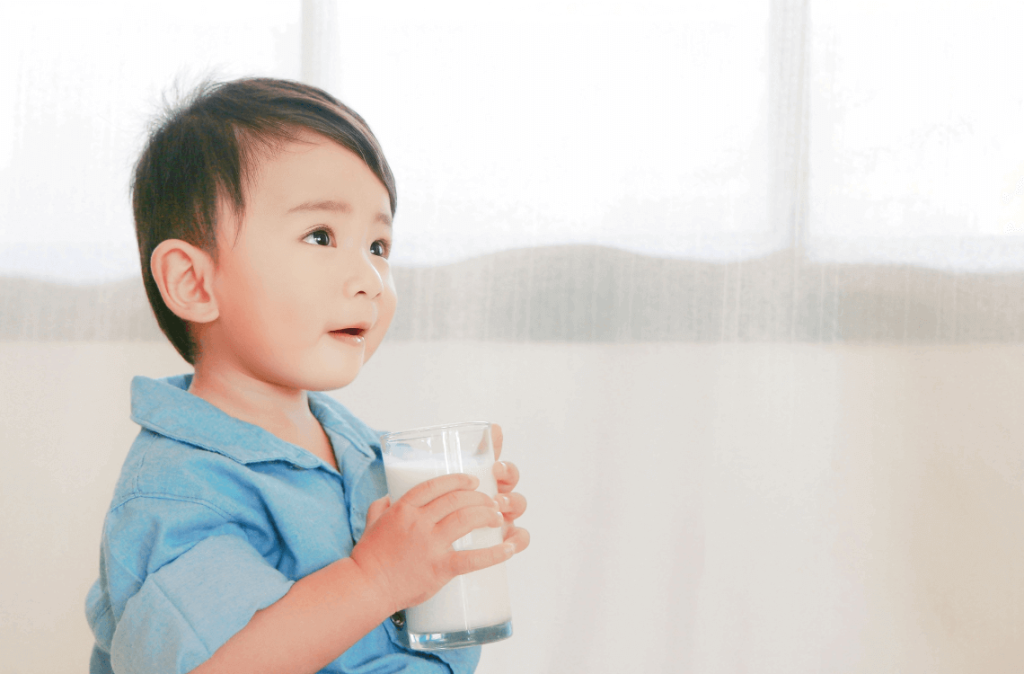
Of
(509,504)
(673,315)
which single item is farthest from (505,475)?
(673,315)

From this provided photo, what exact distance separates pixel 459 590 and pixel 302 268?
0.87 ft

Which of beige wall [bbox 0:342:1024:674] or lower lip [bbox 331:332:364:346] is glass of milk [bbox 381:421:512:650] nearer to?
lower lip [bbox 331:332:364:346]

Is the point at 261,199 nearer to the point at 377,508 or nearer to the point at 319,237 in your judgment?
the point at 319,237

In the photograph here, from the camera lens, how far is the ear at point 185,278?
26.4 inches

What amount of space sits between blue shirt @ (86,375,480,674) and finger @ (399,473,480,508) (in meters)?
0.09

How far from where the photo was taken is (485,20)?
1.20m

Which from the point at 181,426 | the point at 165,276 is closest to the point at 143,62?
the point at 165,276

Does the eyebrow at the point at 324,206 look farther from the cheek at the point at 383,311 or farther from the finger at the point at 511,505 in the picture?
the finger at the point at 511,505

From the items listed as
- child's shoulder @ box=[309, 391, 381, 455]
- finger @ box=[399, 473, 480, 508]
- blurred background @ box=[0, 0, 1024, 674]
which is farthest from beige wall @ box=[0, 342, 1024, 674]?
finger @ box=[399, 473, 480, 508]

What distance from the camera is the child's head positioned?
0.65m

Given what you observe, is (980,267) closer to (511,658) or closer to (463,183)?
(463,183)

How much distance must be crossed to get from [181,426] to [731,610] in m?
0.82

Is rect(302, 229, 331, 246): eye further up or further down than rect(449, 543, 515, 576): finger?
further up

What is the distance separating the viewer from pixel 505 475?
68 centimetres
